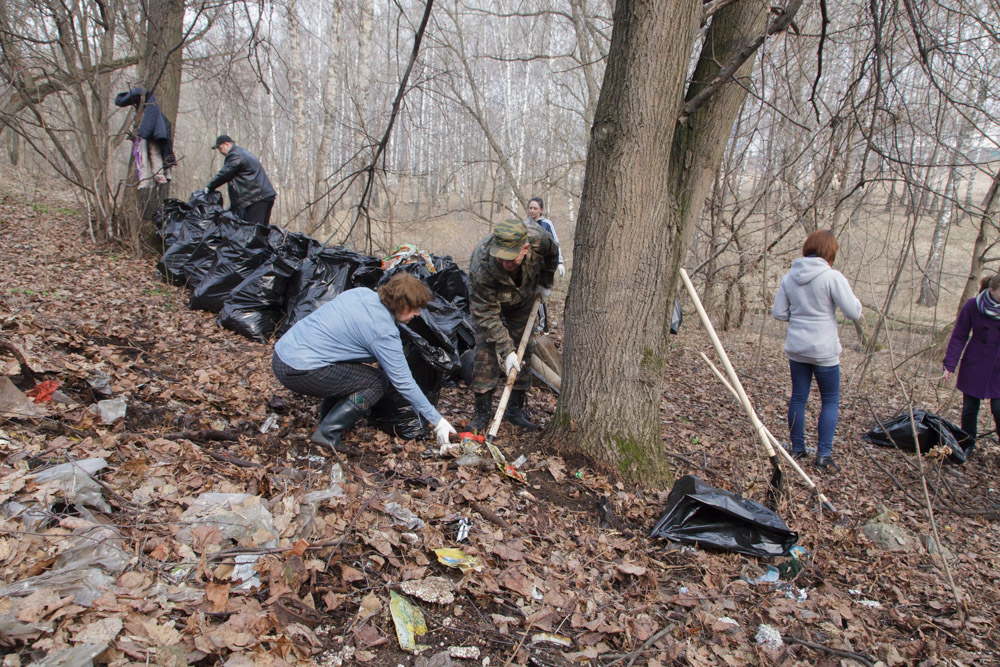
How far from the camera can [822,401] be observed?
3914 millimetres

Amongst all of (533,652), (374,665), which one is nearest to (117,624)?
Answer: (374,665)

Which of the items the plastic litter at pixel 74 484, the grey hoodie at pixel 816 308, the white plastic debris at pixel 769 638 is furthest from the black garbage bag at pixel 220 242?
the white plastic debris at pixel 769 638

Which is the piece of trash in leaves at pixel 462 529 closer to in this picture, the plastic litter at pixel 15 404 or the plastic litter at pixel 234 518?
the plastic litter at pixel 234 518

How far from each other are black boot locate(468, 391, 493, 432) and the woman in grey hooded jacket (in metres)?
2.14

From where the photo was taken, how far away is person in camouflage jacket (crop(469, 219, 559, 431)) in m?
3.49

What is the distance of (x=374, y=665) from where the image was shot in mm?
1797

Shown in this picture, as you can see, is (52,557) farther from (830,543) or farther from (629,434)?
(830,543)

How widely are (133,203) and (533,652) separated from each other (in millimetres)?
7338

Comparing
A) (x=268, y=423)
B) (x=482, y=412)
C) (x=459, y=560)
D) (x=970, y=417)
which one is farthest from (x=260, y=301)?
(x=970, y=417)

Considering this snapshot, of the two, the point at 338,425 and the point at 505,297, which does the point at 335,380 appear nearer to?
the point at 338,425

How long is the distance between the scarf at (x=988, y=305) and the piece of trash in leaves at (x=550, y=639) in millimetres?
4343

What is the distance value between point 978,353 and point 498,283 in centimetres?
386

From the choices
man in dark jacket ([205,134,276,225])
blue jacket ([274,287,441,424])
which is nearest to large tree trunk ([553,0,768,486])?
blue jacket ([274,287,441,424])

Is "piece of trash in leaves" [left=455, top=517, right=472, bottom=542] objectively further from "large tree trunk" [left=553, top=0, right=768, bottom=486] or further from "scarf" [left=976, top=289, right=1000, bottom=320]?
"scarf" [left=976, top=289, right=1000, bottom=320]
